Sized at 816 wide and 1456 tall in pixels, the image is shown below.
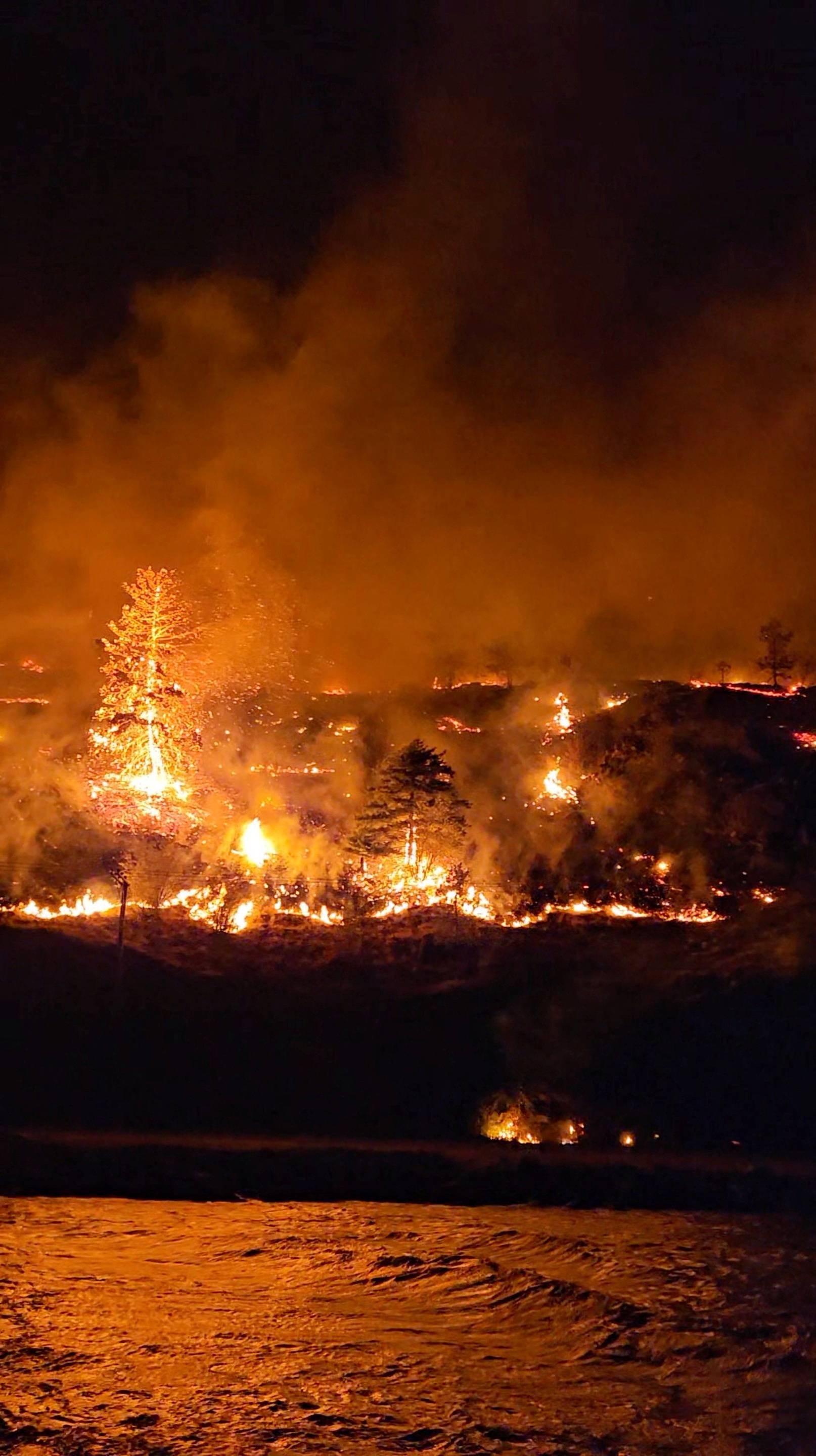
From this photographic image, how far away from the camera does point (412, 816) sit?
3781cm

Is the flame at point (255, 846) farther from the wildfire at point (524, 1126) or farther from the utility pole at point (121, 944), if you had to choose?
the wildfire at point (524, 1126)

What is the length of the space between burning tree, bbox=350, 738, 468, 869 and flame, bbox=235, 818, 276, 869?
3196 millimetres

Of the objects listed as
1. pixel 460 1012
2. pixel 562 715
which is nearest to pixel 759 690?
pixel 562 715

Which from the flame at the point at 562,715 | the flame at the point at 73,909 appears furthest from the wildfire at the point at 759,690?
the flame at the point at 73,909

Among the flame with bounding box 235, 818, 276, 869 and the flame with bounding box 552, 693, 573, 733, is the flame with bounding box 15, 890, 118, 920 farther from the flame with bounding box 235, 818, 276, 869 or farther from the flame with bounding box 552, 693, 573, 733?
the flame with bounding box 552, 693, 573, 733

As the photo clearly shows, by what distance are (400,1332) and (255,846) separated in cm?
2720

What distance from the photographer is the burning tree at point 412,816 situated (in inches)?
1483

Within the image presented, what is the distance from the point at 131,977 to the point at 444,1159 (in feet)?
38.0

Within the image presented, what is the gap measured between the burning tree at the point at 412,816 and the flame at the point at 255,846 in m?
3.20

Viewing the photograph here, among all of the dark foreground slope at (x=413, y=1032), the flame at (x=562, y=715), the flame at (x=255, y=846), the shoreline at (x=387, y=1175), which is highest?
the flame at (x=562, y=715)

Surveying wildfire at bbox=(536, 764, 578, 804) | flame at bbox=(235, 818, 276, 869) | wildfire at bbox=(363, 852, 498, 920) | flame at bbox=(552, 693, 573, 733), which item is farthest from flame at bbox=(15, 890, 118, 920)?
flame at bbox=(552, 693, 573, 733)

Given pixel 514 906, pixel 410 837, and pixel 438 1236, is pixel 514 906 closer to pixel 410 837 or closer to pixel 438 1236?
pixel 410 837

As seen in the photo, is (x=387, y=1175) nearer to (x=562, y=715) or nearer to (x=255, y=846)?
(x=255, y=846)

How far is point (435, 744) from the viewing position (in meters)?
54.5
